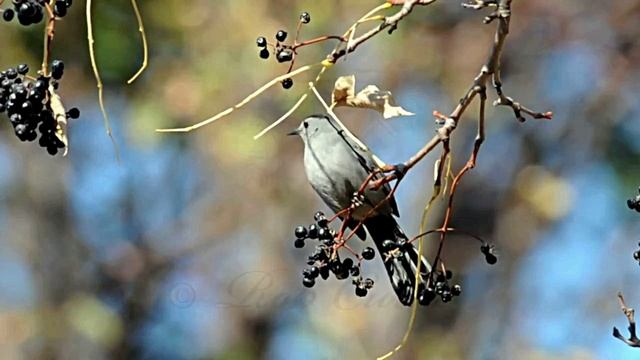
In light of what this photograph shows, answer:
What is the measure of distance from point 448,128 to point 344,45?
0.77 ft

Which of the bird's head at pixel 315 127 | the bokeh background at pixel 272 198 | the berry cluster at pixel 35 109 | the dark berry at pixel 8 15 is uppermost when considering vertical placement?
the dark berry at pixel 8 15

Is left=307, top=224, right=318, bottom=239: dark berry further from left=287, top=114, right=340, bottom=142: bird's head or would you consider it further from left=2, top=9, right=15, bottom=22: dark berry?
left=287, top=114, right=340, bottom=142: bird's head

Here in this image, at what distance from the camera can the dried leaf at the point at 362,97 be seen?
6.66 ft

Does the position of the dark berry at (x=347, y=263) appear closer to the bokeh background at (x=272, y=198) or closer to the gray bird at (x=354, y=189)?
the gray bird at (x=354, y=189)

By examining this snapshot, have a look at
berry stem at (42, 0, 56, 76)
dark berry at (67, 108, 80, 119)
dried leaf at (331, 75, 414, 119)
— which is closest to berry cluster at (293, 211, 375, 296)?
dried leaf at (331, 75, 414, 119)

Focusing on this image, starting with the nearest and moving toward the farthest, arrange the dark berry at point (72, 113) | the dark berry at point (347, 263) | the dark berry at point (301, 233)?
1. the dark berry at point (72, 113)
2. the dark berry at point (347, 263)
3. the dark berry at point (301, 233)

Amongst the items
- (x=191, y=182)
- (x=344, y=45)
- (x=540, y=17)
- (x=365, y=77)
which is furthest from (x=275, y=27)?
(x=344, y=45)

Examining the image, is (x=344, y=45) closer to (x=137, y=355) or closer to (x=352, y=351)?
(x=352, y=351)

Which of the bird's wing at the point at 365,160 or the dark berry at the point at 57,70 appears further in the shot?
the bird's wing at the point at 365,160

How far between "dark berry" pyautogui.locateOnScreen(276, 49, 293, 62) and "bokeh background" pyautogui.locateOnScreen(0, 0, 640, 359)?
5209mm

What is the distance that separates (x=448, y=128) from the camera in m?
1.76

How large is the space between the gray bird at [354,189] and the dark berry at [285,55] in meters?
0.44

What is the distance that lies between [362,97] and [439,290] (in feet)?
1.39

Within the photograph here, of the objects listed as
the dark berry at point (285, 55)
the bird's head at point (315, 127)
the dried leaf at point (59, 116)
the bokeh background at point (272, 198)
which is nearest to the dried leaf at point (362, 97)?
the dark berry at point (285, 55)
